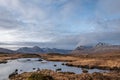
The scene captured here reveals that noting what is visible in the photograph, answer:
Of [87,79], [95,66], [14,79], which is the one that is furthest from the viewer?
[95,66]

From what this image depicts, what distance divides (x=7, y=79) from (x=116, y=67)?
49.9 m

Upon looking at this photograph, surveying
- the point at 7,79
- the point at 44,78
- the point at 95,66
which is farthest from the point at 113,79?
the point at 95,66

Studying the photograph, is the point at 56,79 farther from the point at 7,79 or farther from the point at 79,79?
the point at 7,79

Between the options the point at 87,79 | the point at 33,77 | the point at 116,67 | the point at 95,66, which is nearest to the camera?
the point at 33,77

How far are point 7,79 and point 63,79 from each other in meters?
16.6

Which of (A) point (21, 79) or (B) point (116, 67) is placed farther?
(B) point (116, 67)

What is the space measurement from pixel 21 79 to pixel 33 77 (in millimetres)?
8474

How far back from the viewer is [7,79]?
6600cm

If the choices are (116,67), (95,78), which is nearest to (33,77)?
(95,78)

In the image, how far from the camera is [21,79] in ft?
201

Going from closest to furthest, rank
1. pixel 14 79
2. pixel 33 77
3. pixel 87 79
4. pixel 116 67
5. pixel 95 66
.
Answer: pixel 33 77, pixel 87 79, pixel 14 79, pixel 116 67, pixel 95 66

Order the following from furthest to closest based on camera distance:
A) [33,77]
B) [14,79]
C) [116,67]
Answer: [116,67] < [14,79] < [33,77]

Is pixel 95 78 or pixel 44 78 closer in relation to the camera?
pixel 44 78

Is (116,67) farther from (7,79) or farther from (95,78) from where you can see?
(7,79)
